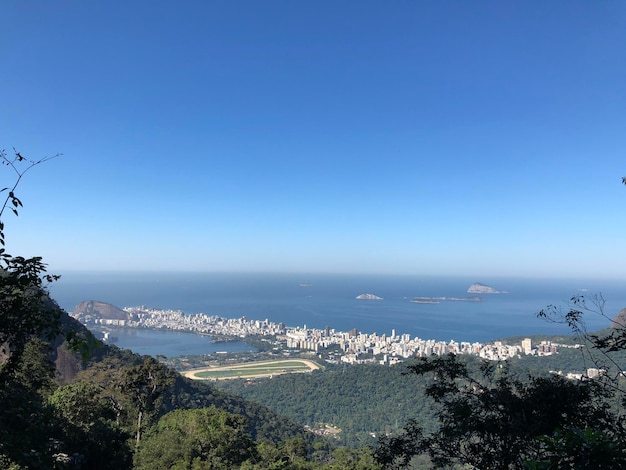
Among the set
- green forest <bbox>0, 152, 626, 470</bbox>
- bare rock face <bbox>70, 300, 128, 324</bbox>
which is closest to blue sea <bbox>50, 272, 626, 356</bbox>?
bare rock face <bbox>70, 300, 128, 324</bbox>

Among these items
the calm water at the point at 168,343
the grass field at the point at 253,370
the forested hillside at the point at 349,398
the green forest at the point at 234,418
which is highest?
the green forest at the point at 234,418

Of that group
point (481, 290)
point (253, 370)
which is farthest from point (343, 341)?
point (481, 290)

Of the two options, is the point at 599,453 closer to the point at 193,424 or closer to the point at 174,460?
the point at 174,460

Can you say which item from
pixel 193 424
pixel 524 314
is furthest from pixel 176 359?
pixel 524 314

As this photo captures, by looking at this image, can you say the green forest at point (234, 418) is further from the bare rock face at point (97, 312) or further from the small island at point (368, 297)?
the small island at point (368, 297)

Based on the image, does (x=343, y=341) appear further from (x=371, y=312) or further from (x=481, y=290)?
(x=481, y=290)

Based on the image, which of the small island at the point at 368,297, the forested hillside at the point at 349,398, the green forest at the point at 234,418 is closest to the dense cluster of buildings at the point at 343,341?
the forested hillside at the point at 349,398

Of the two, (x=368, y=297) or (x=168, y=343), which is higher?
(x=368, y=297)
